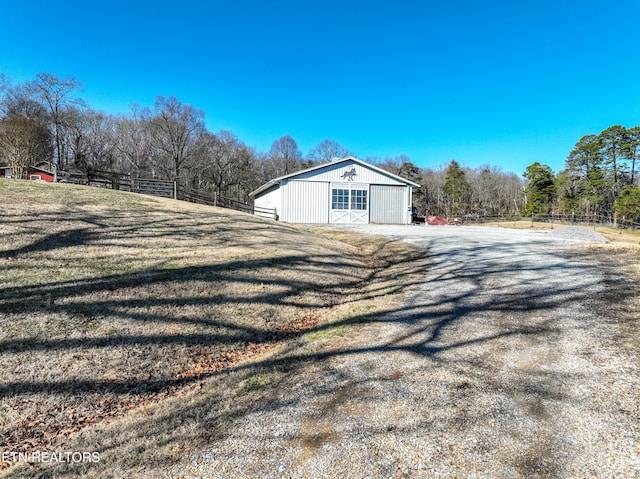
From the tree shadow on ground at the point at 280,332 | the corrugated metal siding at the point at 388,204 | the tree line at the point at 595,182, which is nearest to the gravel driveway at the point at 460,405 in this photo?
the tree shadow on ground at the point at 280,332

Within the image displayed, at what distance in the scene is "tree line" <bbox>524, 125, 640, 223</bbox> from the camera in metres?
34.8

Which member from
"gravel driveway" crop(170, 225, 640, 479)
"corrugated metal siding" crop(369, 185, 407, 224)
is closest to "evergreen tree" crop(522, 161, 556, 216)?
"corrugated metal siding" crop(369, 185, 407, 224)

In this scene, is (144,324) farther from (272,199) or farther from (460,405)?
(272,199)

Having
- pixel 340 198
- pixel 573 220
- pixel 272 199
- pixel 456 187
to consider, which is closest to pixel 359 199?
pixel 340 198

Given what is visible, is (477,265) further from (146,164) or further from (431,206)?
(431,206)

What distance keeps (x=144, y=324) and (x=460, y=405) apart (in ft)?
12.7

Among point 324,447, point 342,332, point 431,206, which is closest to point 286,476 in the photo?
point 324,447

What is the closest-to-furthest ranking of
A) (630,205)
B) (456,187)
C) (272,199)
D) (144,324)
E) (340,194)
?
1. (144,324)
2. (340,194)
3. (272,199)
4. (630,205)
5. (456,187)

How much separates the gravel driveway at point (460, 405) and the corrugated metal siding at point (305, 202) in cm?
1670

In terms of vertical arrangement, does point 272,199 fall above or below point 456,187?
below

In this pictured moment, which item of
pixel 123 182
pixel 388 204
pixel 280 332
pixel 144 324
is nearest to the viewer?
pixel 144 324

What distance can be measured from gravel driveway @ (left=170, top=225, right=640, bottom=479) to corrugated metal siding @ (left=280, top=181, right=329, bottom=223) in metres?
16.7

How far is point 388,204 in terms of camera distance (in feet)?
72.3

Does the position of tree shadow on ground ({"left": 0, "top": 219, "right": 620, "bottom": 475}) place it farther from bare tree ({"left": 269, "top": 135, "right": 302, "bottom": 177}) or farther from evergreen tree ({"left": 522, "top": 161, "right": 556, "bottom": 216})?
bare tree ({"left": 269, "top": 135, "right": 302, "bottom": 177})
